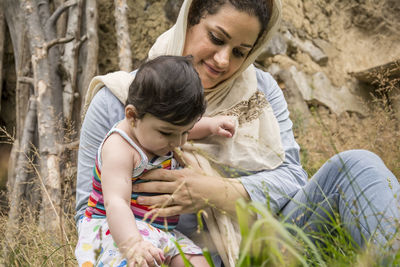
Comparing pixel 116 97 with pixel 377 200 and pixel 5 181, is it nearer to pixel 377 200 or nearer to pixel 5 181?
pixel 377 200

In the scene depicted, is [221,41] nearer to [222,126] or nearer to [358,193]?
[222,126]

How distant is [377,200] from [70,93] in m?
3.65

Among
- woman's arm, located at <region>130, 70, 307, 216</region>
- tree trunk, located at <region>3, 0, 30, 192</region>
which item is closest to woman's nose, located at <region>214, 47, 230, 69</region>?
woman's arm, located at <region>130, 70, 307, 216</region>

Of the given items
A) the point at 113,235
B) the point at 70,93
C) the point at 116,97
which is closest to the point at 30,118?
the point at 70,93

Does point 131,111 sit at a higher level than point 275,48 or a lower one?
higher

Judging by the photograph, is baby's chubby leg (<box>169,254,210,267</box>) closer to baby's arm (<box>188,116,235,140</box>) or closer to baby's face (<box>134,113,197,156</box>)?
baby's face (<box>134,113,197,156</box>)

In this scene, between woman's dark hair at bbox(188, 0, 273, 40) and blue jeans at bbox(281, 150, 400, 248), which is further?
woman's dark hair at bbox(188, 0, 273, 40)

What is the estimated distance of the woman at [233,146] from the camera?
2086mm

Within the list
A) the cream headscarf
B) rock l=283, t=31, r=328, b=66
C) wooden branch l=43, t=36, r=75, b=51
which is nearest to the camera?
the cream headscarf

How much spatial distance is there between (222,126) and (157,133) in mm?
536

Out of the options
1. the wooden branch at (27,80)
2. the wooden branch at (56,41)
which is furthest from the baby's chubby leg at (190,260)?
the wooden branch at (27,80)

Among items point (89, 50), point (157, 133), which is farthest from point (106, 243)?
point (89, 50)

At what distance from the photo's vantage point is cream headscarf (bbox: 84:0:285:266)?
226cm

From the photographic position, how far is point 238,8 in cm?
236
